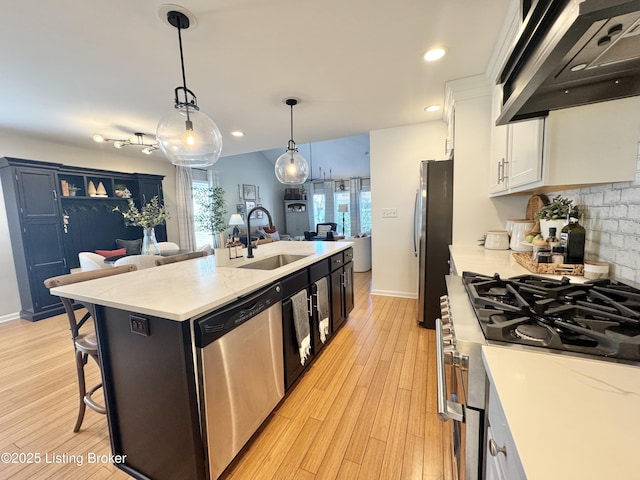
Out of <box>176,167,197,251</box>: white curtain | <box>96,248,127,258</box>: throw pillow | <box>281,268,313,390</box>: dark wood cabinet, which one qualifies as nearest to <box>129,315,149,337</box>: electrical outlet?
<box>281,268,313,390</box>: dark wood cabinet

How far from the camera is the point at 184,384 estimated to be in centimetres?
111

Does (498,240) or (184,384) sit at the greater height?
(498,240)

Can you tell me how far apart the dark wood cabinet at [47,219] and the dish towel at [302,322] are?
399cm

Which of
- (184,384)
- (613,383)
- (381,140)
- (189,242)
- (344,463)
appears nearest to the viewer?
(613,383)

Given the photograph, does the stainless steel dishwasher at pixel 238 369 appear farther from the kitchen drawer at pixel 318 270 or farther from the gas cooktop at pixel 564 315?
the gas cooktop at pixel 564 315

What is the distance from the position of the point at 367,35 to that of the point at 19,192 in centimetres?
455

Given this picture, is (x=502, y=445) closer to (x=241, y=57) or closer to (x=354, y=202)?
(x=241, y=57)

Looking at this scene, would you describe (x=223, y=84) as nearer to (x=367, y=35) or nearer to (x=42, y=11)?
(x=42, y=11)

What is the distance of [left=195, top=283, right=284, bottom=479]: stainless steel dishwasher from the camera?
1179mm

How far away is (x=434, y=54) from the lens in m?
2.04

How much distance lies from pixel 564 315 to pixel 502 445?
0.55 metres

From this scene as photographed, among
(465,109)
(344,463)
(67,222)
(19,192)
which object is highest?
(465,109)

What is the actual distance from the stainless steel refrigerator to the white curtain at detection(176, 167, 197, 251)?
493 centimetres

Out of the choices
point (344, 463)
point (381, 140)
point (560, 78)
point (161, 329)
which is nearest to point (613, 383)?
point (560, 78)
